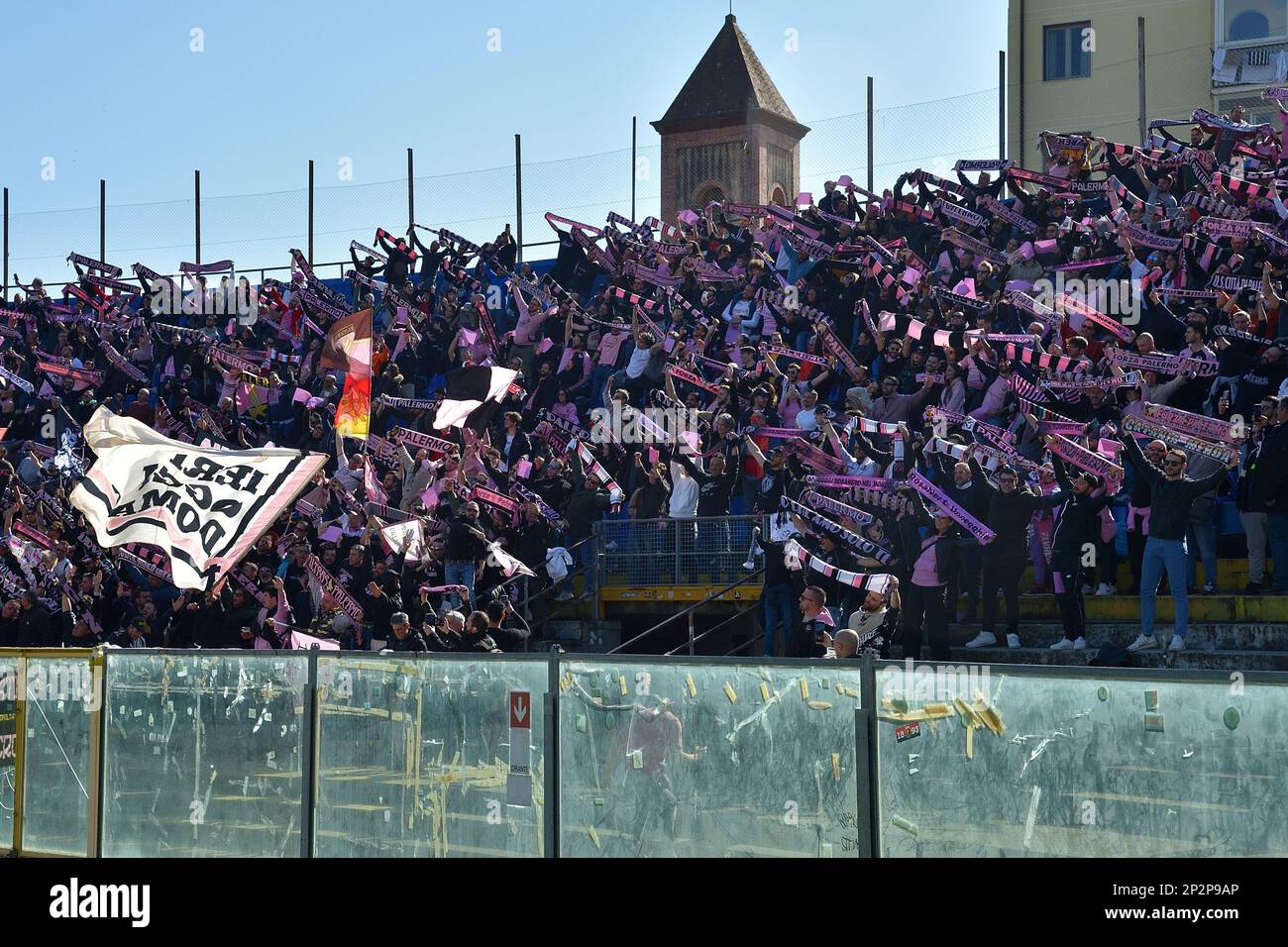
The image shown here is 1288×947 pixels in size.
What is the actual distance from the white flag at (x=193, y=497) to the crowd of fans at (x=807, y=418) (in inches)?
64.4

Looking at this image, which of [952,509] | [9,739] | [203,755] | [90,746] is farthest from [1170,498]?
[9,739]

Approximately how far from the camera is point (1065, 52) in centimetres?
4578

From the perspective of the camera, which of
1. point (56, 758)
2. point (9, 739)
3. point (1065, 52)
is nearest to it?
point (56, 758)

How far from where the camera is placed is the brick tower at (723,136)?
59531mm

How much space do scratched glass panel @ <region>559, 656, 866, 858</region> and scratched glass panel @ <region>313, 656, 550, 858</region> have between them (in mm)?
350

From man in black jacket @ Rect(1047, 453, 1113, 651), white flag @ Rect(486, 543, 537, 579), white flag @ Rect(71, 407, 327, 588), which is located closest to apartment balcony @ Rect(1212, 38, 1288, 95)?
white flag @ Rect(486, 543, 537, 579)

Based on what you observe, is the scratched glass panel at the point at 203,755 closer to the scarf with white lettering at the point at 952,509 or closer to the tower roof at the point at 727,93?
the scarf with white lettering at the point at 952,509

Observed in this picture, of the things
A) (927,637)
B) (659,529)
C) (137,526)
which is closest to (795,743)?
(927,637)

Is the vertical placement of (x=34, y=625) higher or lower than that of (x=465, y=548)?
lower

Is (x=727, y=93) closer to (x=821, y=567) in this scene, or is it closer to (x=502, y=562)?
(x=502, y=562)

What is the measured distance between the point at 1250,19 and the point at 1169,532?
33064mm

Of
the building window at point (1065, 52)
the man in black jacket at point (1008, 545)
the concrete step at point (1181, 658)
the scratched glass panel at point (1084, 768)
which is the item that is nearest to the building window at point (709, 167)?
the building window at point (1065, 52)
